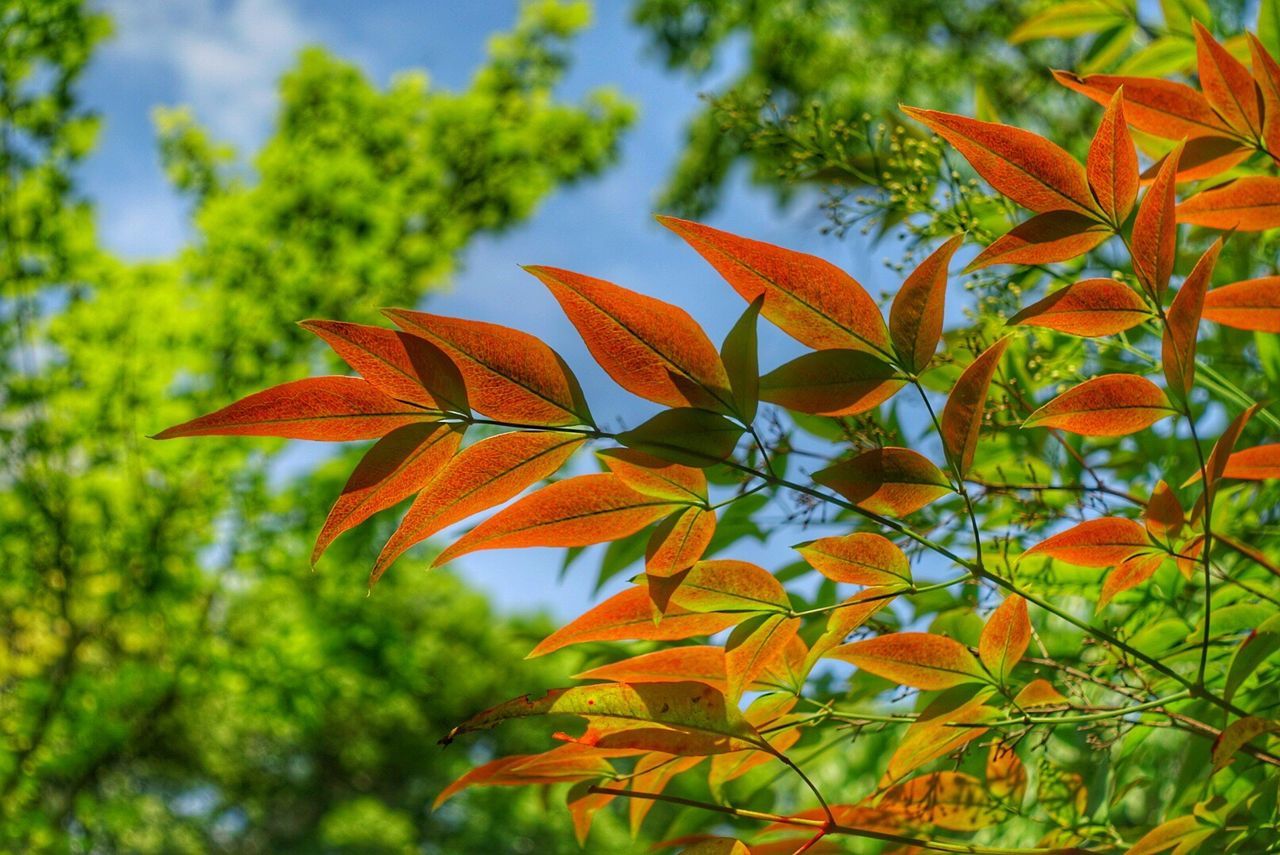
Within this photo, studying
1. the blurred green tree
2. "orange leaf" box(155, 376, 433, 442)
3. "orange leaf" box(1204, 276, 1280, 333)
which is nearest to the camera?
"orange leaf" box(155, 376, 433, 442)

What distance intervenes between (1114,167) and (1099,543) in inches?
5.5

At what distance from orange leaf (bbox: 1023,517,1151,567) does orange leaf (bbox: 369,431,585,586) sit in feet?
0.60

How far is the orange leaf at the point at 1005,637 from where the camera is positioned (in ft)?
1.15

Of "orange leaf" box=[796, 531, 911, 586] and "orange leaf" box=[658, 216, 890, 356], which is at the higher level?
"orange leaf" box=[658, 216, 890, 356]

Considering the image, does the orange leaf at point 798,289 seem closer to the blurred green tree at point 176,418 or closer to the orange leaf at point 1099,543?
the orange leaf at point 1099,543

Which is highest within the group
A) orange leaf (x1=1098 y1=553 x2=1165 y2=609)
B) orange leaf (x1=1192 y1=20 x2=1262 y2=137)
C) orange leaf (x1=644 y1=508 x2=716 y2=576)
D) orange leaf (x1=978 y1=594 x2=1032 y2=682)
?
orange leaf (x1=1192 y1=20 x2=1262 y2=137)

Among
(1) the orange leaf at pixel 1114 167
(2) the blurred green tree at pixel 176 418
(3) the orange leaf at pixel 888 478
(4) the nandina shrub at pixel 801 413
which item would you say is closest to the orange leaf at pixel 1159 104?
(4) the nandina shrub at pixel 801 413

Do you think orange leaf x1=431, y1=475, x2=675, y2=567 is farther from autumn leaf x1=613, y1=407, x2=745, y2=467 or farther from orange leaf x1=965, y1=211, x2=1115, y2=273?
orange leaf x1=965, y1=211, x2=1115, y2=273

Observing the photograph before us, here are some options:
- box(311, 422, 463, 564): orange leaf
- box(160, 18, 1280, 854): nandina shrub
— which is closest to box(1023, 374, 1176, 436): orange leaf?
box(160, 18, 1280, 854): nandina shrub

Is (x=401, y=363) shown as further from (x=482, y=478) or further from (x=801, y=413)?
(x=801, y=413)

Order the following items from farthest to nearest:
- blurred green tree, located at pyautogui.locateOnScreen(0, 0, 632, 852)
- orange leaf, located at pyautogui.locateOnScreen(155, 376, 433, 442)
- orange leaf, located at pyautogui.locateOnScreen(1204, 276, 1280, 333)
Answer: blurred green tree, located at pyautogui.locateOnScreen(0, 0, 632, 852) < orange leaf, located at pyautogui.locateOnScreen(1204, 276, 1280, 333) < orange leaf, located at pyautogui.locateOnScreen(155, 376, 433, 442)

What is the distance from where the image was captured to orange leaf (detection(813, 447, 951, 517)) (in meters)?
0.32

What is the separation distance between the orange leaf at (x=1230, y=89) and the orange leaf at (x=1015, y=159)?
13cm

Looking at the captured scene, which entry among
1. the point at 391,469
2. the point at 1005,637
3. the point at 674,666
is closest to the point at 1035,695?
the point at 1005,637
